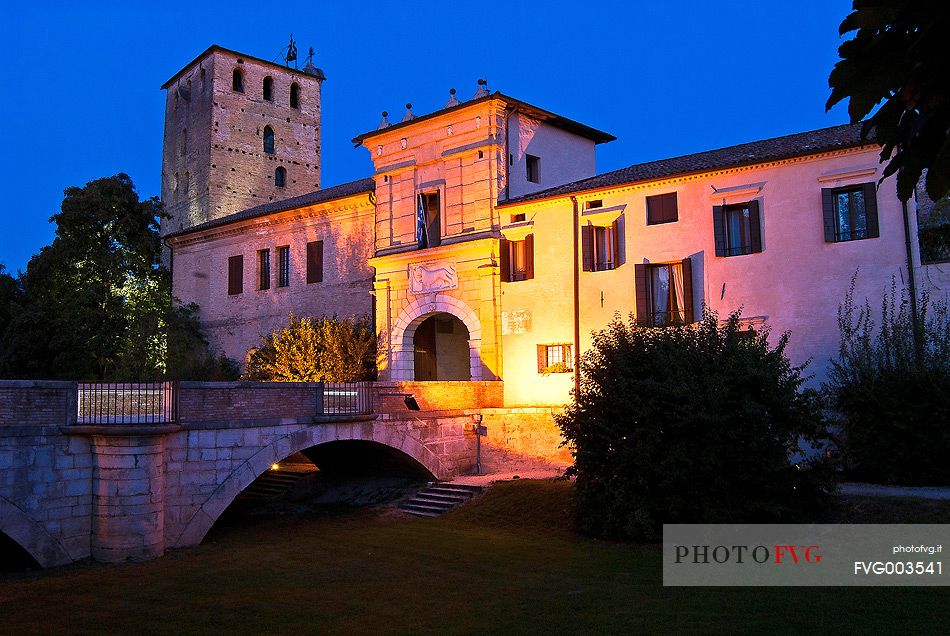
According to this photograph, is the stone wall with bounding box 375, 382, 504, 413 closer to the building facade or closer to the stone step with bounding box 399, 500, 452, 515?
the building facade

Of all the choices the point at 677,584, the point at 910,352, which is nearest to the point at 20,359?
the point at 677,584

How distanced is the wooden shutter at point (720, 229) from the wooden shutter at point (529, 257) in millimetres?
5076

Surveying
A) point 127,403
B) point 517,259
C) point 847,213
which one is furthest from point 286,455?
point 847,213

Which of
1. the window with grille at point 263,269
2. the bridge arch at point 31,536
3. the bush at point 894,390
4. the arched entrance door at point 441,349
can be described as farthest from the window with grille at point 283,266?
the bush at point 894,390

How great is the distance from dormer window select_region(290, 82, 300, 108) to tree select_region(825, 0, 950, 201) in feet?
145

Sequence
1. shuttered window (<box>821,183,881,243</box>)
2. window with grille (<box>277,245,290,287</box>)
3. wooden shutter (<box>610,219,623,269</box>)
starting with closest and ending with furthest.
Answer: shuttered window (<box>821,183,881,243</box>) → wooden shutter (<box>610,219,623,269</box>) → window with grille (<box>277,245,290,287</box>)

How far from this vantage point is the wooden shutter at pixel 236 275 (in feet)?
96.4

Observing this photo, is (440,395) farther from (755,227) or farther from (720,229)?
(755,227)

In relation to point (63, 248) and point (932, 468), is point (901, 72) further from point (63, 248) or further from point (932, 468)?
point (63, 248)

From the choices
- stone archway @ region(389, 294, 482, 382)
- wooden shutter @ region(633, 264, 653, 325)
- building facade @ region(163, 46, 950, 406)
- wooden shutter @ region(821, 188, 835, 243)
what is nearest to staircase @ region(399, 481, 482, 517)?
building facade @ region(163, 46, 950, 406)

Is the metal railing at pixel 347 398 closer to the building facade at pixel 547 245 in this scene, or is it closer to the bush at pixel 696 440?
the building facade at pixel 547 245

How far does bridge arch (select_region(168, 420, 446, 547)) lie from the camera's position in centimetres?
1484

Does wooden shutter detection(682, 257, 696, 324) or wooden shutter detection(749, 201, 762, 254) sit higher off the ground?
wooden shutter detection(749, 201, 762, 254)

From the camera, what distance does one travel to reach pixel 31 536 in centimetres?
1279
